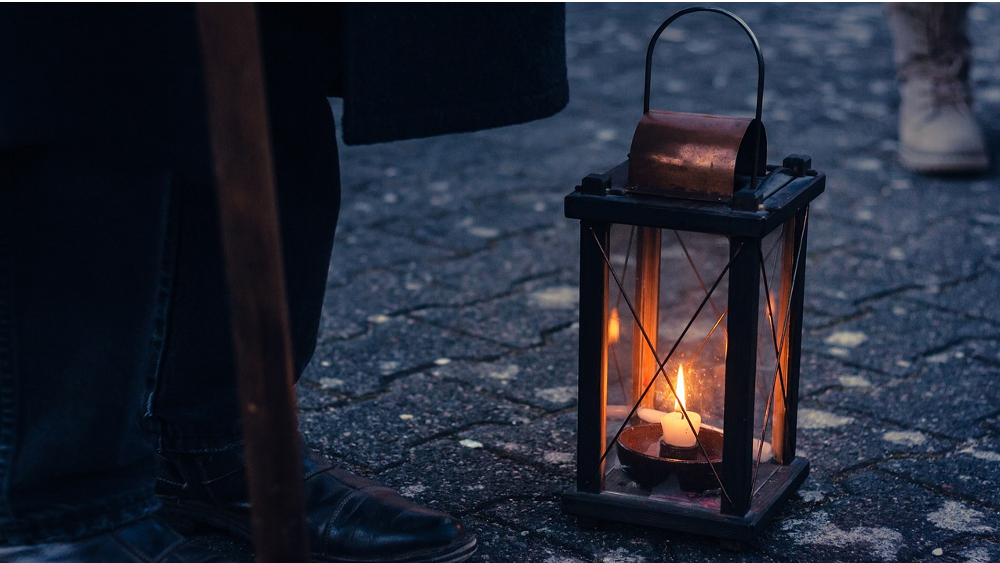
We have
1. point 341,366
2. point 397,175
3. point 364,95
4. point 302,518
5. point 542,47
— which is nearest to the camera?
point 302,518

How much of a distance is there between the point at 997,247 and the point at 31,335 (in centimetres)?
255

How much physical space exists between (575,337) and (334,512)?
1042 mm

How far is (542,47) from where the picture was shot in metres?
1.47

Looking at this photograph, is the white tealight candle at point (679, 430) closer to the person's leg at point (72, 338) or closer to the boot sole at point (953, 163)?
the person's leg at point (72, 338)

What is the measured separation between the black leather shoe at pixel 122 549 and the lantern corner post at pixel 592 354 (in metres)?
0.54

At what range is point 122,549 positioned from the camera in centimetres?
136

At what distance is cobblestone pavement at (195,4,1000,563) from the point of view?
1750 mm

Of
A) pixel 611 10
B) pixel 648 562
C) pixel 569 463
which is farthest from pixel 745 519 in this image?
pixel 611 10

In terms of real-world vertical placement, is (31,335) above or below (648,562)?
above

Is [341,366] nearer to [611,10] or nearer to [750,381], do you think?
[750,381]

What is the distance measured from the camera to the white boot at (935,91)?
11.7ft

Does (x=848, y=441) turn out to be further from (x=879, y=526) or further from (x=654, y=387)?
(x=654, y=387)

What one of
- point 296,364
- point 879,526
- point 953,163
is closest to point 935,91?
point 953,163

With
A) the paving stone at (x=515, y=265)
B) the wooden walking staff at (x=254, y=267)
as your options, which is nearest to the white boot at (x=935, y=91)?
the paving stone at (x=515, y=265)
